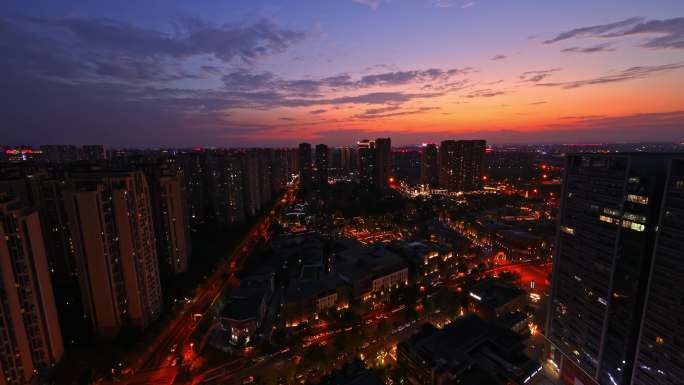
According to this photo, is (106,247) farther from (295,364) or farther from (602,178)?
(602,178)

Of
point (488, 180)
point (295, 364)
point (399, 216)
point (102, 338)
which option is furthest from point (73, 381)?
point (488, 180)

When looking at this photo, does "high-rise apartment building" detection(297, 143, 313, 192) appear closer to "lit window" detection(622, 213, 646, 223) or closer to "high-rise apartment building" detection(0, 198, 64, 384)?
"high-rise apartment building" detection(0, 198, 64, 384)

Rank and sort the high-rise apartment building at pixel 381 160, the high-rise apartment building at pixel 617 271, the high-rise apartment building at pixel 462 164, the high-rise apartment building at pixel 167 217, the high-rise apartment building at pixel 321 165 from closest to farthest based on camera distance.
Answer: the high-rise apartment building at pixel 617 271, the high-rise apartment building at pixel 167 217, the high-rise apartment building at pixel 381 160, the high-rise apartment building at pixel 462 164, the high-rise apartment building at pixel 321 165

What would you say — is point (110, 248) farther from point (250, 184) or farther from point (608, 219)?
point (250, 184)

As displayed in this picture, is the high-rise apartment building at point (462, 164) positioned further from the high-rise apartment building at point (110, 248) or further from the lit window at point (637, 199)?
the high-rise apartment building at point (110, 248)

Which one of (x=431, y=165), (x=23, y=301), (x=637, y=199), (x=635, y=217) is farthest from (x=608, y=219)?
(x=431, y=165)

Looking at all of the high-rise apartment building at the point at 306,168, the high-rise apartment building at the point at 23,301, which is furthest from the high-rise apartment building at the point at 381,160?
the high-rise apartment building at the point at 23,301
